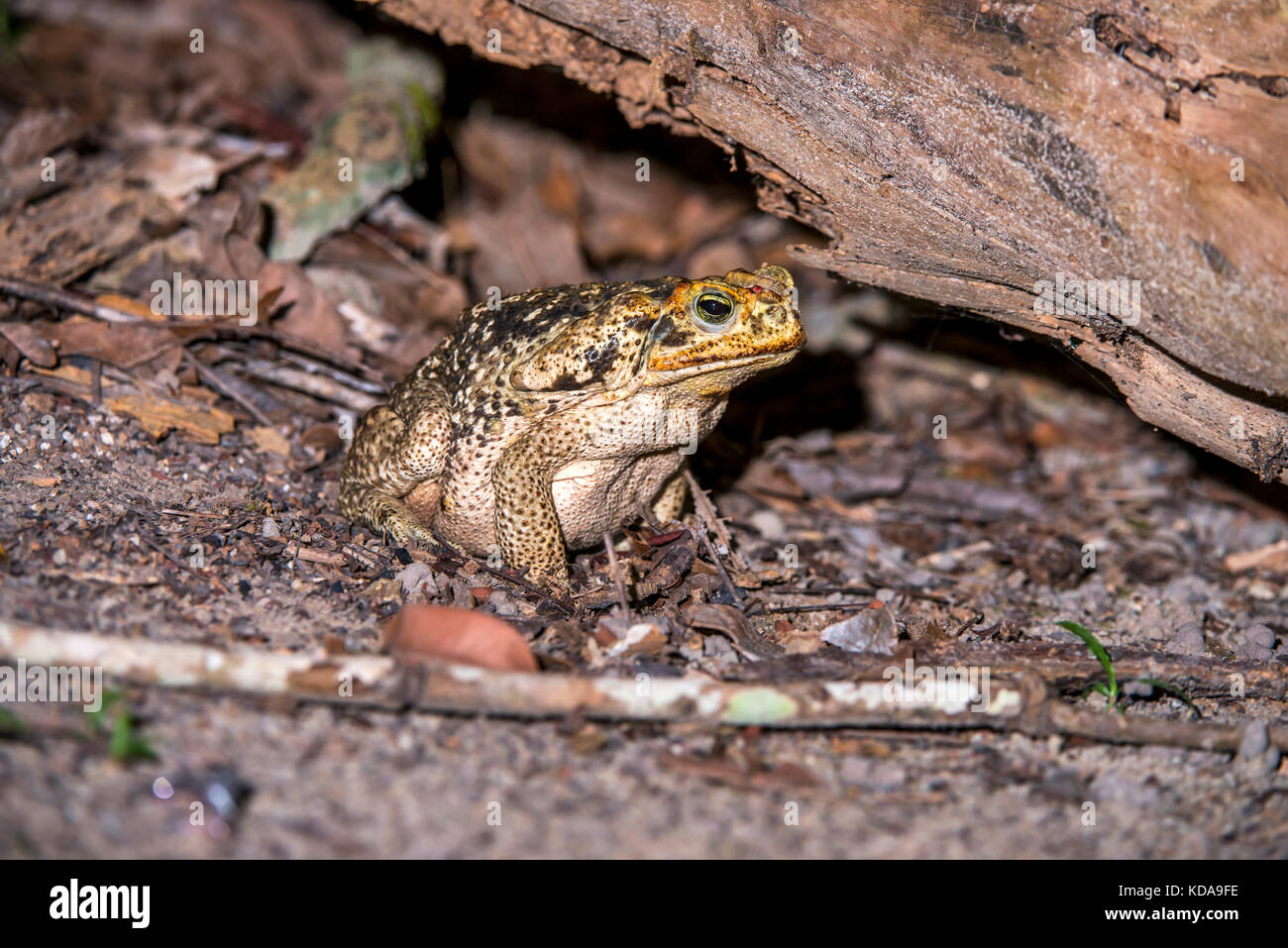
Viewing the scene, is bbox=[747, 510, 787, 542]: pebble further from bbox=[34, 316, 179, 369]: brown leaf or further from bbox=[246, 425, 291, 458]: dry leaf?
bbox=[34, 316, 179, 369]: brown leaf

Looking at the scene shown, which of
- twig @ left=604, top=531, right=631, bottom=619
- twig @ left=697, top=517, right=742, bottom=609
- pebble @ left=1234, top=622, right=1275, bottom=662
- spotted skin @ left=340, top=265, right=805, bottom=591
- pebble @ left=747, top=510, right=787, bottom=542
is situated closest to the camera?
twig @ left=604, top=531, right=631, bottom=619

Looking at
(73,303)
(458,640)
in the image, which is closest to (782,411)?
(458,640)

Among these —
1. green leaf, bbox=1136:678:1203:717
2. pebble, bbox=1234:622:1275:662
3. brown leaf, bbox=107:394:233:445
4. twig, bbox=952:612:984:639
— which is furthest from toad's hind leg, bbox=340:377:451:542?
pebble, bbox=1234:622:1275:662

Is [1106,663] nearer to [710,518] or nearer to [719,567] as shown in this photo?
[719,567]

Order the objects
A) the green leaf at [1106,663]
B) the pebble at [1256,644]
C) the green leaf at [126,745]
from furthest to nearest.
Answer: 1. the pebble at [1256,644]
2. the green leaf at [1106,663]
3. the green leaf at [126,745]

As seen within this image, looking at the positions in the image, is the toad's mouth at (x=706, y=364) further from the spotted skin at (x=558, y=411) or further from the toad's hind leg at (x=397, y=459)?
the toad's hind leg at (x=397, y=459)

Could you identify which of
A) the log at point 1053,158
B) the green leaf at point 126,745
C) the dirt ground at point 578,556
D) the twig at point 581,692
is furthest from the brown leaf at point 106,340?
the log at point 1053,158
